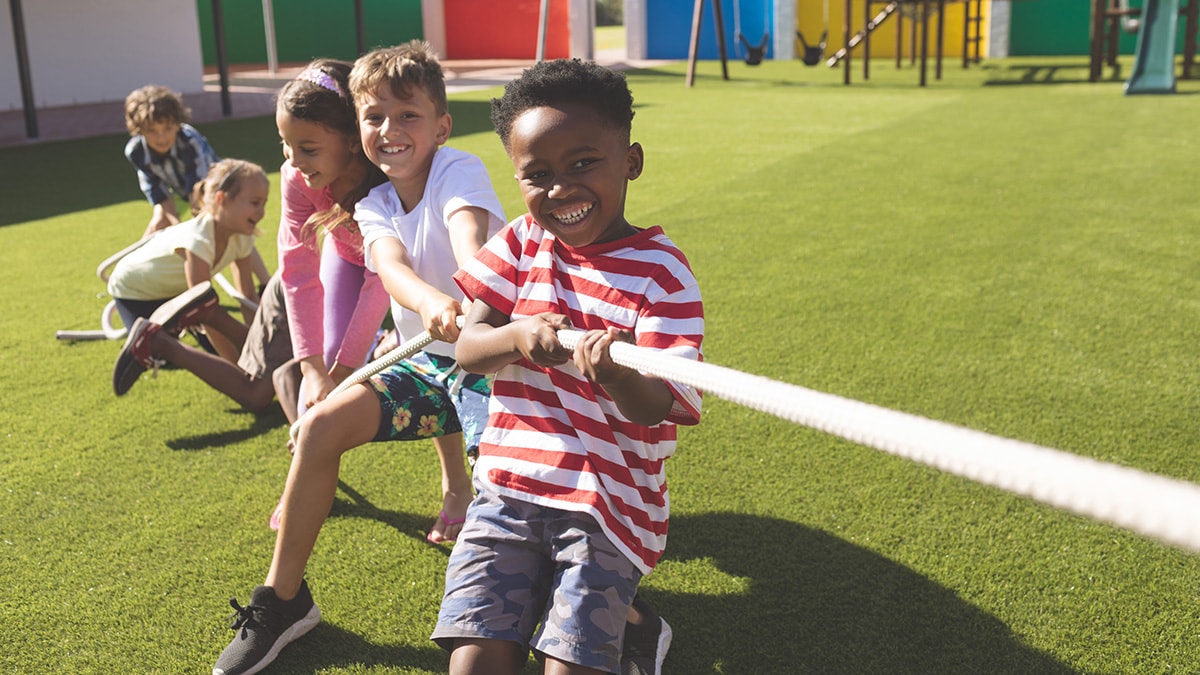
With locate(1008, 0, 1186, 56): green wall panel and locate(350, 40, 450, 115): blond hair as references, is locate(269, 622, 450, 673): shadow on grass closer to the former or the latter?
locate(350, 40, 450, 115): blond hair

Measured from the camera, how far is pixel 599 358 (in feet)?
5.02

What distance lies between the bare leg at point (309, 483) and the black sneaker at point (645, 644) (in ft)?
2.41

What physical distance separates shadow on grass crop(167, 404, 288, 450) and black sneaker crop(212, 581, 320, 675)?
1.32 metres

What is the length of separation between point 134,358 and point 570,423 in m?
2.56

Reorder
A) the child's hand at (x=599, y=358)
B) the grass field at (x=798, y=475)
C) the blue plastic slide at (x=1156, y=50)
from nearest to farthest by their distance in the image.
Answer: the child's hand at (x=599, y=358) → the grass field at (x=798, y=475) → the blue plastic slide at (x=1156, y=50)

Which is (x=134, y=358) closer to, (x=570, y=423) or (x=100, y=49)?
(x=570, y=423)

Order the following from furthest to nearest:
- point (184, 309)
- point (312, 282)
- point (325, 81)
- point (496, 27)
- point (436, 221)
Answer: point (496, 27), point (184, 309), point (312, 282), point (325, 81), point (436, 221)

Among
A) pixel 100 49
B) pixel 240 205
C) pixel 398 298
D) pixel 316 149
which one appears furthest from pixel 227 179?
pixel 100 49

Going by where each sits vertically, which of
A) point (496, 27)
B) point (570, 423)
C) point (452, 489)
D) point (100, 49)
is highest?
point (496, 27)

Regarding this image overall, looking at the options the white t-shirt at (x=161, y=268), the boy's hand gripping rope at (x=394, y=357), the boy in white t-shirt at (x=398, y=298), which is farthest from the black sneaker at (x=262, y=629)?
the white t-shirt at (x=161, y=268)

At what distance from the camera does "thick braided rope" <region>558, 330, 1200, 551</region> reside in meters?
0.81

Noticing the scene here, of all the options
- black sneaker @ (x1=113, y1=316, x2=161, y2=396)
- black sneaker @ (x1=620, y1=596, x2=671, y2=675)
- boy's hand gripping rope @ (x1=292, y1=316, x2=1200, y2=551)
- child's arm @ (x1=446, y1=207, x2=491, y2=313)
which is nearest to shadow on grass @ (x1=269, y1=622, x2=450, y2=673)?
black sneaker @ (x1=620, y1=596, x2=671, y2=675)

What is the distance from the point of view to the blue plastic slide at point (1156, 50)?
1309cm

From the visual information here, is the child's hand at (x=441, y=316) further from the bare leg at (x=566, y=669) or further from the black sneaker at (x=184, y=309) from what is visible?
the black sneaker at (x=184, y=309)
